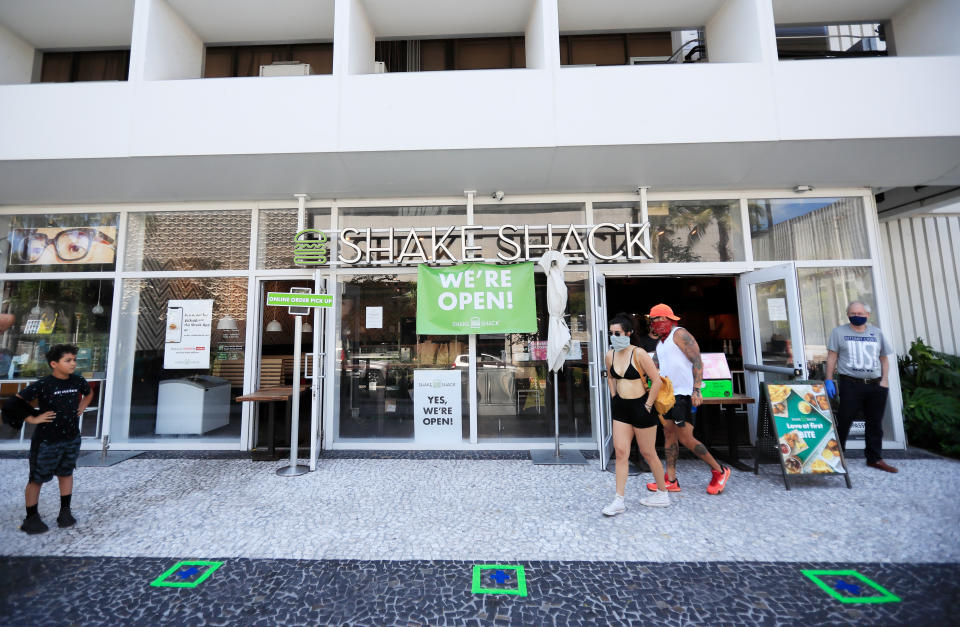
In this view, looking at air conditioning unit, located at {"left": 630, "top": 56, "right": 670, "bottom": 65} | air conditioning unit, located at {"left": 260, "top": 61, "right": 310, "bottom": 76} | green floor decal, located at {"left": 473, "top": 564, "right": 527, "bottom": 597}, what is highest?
air conditioning unit, located at {"left": 630, "top": 56, "right": 670, "bottom": 65}

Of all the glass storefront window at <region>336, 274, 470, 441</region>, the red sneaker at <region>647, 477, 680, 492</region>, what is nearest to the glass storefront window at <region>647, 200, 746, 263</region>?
the red sneaker at <region>647, 477, 680, 492</region>

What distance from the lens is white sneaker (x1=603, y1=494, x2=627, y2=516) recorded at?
362cm

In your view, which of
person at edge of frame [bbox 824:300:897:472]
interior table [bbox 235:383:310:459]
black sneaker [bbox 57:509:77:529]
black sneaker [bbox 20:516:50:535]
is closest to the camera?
black sneaker [bbox 20:516:50:535]

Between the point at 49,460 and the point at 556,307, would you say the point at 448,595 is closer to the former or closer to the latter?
the point at 556,307

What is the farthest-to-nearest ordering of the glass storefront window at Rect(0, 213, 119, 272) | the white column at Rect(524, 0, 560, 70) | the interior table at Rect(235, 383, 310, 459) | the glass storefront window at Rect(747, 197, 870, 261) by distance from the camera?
1. the glass storefront window at Rect(0, 213, 119, 272)
2. the glass storefront window at Rect(747, 197, 870, 261)
3. the interior table at Rect(235, 383, 310, 459)
4. the white column at Rect(524, 0, 560, 70)

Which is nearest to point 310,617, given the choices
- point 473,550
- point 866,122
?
point 473,550

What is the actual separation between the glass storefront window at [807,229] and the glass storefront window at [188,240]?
771 cm

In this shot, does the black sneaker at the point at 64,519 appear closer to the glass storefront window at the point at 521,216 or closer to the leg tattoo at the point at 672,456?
the glass storefront window at the point at 521,216

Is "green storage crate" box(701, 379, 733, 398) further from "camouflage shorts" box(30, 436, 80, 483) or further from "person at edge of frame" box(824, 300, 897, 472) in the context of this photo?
"camouflage shorts" box(30, 436, 80, 483)

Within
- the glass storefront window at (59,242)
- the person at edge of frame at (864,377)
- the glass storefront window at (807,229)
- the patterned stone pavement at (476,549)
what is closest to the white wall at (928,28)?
the glass storefront window at (807,229)

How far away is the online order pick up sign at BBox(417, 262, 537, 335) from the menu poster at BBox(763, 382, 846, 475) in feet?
9.77

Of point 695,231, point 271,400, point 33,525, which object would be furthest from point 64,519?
point 695,231

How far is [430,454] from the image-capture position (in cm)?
568

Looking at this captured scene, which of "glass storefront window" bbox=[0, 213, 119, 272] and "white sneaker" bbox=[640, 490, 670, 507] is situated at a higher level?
"glass storefront window" bbox=[0, 213, 119, 272]
